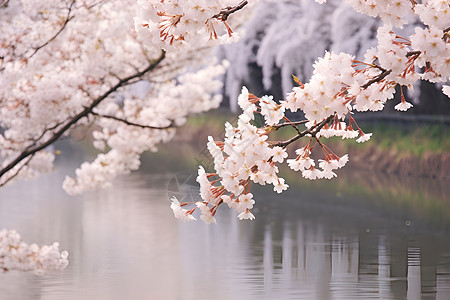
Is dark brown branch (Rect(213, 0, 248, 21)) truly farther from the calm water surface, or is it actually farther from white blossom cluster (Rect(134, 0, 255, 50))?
the calm water surface

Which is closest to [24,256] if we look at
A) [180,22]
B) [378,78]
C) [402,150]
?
[180,22]

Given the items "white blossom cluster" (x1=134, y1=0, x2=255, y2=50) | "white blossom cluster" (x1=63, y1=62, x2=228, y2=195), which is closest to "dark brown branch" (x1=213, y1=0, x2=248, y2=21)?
"white blossom cluster" (x1=134, y1=0, x2=255, y2=50)

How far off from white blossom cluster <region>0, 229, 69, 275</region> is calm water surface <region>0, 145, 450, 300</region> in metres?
0.77

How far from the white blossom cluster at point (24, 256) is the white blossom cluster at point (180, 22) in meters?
3.29

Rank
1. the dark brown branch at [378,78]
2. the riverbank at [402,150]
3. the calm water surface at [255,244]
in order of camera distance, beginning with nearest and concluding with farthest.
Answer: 1. the dark brown branch at [378,78]
2. the calm water surface at [255,244]
3. the riverbank at [402,150]

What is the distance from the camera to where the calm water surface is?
6000 mm

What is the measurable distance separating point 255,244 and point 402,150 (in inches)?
201

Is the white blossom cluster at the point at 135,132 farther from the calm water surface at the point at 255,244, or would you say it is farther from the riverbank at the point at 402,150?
the riverbank at the point at 402,150

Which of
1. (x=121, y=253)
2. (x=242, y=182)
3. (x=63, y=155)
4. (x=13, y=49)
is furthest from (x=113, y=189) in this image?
(x=242, y=182)

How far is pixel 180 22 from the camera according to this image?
1.75 m

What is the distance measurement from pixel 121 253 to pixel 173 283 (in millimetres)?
1375

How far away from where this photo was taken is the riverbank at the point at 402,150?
37.8ft

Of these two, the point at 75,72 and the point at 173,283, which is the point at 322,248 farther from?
the point at 75,72

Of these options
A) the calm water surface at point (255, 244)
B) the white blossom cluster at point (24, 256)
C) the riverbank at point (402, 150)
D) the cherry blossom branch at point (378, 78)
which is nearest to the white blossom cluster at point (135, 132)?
the calm water surface at point (255, 244)
